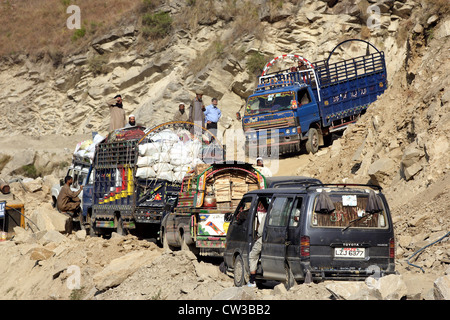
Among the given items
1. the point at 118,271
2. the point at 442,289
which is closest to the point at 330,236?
the point at 442,289

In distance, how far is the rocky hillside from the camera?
14.6 metres

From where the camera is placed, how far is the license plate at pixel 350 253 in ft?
31.1

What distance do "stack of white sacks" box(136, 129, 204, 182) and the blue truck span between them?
Result: 20.6 feet

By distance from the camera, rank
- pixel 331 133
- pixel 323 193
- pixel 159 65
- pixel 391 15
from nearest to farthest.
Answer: pixel 323 193, pixel 331 133, pixel 391 15, pixel 159 65

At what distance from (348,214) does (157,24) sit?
1169 inches

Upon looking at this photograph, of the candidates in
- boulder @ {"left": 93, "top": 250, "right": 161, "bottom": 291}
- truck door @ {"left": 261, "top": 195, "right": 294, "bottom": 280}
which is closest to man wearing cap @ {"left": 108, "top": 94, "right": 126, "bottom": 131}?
boulder @ {"left": 93, "top": 250, "right": 161, "bottom": 291}

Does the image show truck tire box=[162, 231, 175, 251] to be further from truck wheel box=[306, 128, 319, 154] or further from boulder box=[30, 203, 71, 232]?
truck wheel box=[306, 128, 319, 154]

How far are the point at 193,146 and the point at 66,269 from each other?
4.93 m

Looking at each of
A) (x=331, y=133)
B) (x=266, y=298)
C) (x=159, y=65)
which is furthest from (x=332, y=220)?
(x=159, y=65)

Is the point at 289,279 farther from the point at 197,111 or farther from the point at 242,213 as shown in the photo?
the point at 197,111

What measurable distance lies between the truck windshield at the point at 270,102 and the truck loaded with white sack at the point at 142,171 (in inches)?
200

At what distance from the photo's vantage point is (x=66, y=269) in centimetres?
1430

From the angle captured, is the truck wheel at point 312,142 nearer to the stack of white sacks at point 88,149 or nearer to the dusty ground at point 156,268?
the stack of white sacks at point 88,149

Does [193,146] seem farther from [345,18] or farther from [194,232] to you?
[345,18]
